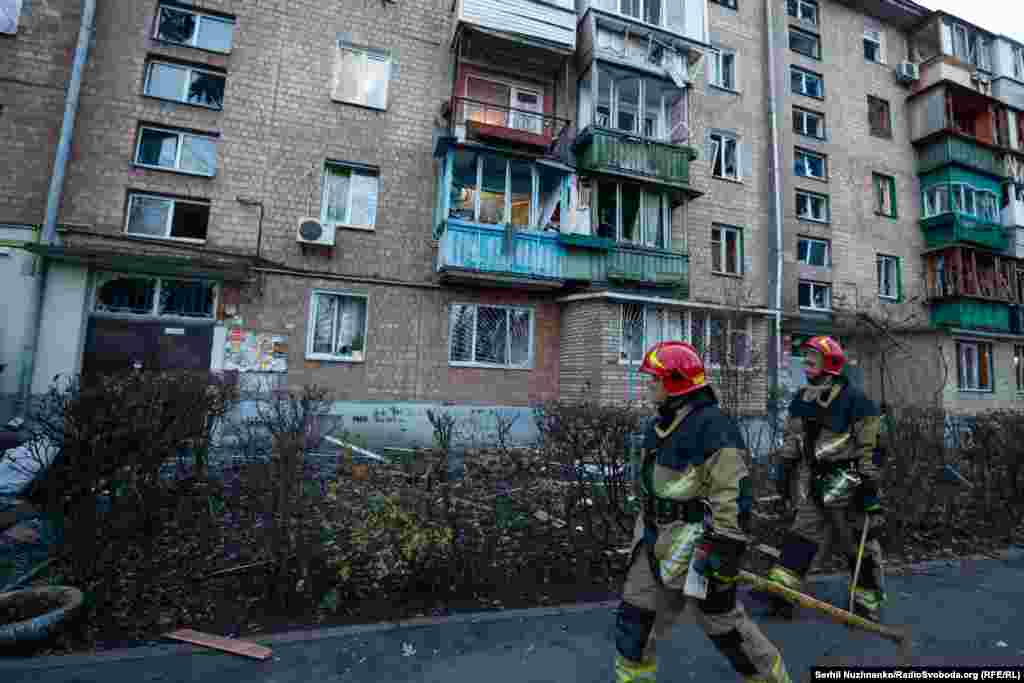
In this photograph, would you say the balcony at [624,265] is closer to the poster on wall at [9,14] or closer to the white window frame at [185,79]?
the white window frame at [185,79]

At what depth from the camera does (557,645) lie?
3.13 m

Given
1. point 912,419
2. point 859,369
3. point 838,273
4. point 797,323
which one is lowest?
point 912,419

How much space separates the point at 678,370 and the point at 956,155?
23729 mm

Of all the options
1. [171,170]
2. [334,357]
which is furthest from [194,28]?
[334,357]

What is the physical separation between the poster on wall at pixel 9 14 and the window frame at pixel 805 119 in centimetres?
2182

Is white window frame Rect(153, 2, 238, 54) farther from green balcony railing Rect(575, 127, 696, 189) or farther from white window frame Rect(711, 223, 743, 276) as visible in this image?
white window frame Rect(711, 223, 743, 276)

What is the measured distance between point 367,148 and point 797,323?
13808 millimetres

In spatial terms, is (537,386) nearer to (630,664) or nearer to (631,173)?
(631,173)

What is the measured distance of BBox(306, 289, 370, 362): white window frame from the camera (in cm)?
1089

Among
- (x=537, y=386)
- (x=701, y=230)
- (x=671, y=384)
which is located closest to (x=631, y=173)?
(x=701, y=230)

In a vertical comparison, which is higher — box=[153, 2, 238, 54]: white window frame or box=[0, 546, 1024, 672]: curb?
box=[153, 2, 238, 54]: white window frame

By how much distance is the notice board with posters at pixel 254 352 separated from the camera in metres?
10.3

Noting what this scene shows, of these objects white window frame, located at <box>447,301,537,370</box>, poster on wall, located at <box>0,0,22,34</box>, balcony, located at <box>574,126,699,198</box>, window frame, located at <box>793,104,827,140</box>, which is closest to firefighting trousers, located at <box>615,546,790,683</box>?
white window frame, located at <box>447,301,537,370</box>

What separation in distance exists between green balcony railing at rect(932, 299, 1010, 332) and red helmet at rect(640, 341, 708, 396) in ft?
68.0
